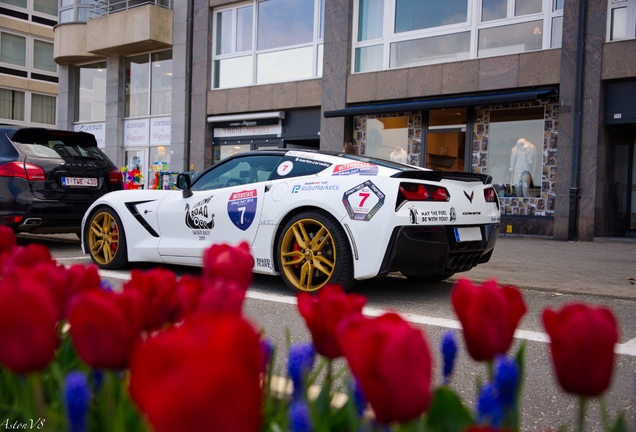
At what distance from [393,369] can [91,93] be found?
2528cm

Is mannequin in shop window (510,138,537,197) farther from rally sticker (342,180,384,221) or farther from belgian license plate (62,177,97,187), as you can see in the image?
rally sticker (342,180,384,221)

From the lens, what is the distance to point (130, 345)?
77 cm

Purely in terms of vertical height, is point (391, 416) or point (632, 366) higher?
point (391, 416)

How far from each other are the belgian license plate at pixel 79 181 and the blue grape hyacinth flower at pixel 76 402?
310 inches

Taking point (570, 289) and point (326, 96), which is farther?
point (326, 96)

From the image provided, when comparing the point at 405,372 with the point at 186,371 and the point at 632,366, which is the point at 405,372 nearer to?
the point at 186,371

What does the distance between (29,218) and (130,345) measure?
25.1 feet

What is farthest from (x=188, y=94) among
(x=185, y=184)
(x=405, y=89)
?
(x=185, y=184)

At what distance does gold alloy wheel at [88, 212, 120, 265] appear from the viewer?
6613 millimetres

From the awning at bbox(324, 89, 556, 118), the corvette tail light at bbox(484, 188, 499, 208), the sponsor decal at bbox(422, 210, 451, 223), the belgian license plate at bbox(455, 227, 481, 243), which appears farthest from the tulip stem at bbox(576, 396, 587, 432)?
the awning at bbox(324, 89, 556, 118)

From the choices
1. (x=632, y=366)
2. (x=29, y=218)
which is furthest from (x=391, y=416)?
(x=29, y=218)

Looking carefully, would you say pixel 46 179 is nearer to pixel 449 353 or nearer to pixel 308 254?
pixel 308 254

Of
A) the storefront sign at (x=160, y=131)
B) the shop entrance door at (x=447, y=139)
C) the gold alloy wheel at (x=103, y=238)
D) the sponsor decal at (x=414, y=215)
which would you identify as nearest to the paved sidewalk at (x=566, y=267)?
the sponsor decal at (x=414, y=215)

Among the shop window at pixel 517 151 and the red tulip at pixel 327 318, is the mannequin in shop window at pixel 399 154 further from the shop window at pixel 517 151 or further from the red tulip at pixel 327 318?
the red tulip at pixel 327 318
